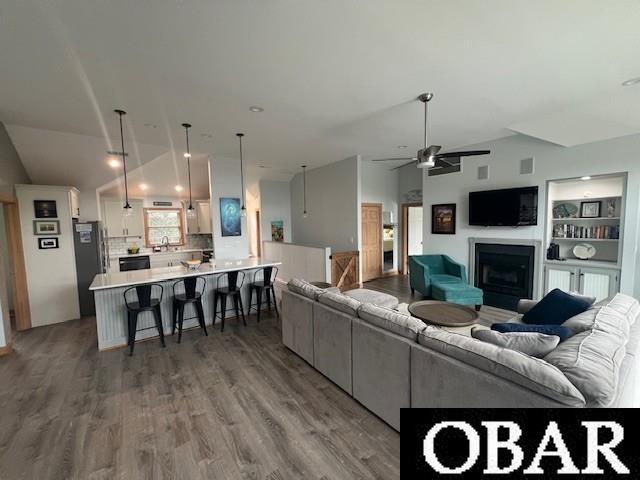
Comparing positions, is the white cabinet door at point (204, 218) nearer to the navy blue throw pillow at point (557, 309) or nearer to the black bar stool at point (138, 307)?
the black bar stool at point (138, 307)

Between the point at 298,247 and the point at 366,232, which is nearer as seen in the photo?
the point at 298,247

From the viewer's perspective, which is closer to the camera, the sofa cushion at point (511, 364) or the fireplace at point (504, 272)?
the sofa cushion at point (511, 364)

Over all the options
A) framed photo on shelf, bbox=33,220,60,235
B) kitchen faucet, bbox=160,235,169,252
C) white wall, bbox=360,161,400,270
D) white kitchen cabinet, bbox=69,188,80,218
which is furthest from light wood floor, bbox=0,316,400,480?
white wall, bbox=360,161,400,270

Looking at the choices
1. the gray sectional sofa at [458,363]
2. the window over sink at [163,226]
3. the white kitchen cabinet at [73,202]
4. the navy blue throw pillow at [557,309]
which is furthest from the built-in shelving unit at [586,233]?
the window over sink at [163,226]

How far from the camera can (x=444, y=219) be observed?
597cm

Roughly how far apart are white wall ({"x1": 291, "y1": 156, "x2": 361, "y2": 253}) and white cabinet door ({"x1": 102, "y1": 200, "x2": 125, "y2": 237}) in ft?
14.6

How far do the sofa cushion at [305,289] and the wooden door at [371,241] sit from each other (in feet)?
13.9

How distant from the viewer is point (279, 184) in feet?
26.8

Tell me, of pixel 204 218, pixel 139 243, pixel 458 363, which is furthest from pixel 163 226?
pixel 458 363

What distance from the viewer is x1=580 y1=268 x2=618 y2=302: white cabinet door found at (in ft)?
13.4

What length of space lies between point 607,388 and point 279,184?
769 centimetres

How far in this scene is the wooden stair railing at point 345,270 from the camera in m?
5.87

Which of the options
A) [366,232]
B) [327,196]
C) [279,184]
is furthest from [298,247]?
[279,184]

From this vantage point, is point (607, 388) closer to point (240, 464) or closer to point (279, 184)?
point (240, 464)
